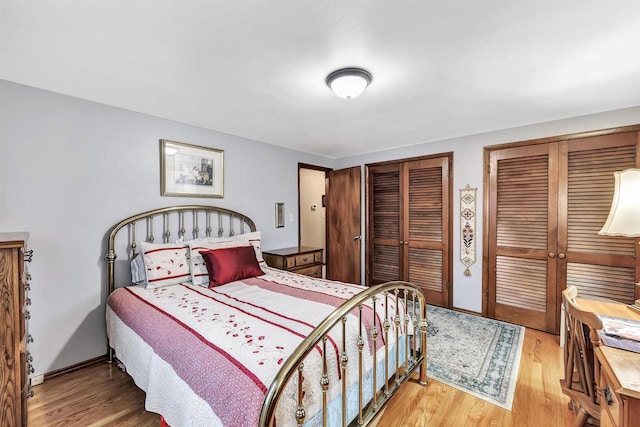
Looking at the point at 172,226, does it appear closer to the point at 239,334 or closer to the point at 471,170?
the point at 239,334

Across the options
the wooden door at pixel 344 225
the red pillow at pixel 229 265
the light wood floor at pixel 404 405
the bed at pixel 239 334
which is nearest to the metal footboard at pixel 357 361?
the bed at pixel 239 334

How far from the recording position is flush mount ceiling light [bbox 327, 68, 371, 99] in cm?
183

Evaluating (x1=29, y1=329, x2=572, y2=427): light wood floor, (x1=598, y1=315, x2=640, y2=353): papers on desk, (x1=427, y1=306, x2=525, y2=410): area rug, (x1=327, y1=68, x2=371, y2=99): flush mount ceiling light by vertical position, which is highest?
(x1=327, y1=68, x2=371, y2=99): flush mount ceiling light

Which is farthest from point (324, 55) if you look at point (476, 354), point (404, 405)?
point (476, 354)

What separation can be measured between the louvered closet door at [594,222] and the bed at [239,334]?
75.2 inches

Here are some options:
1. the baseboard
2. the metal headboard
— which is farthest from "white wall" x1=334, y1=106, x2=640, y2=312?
the baseboard

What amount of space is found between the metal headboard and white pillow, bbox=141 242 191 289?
0.24 m

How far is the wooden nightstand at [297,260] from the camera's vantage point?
3.37 metres

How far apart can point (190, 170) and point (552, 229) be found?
3.94m

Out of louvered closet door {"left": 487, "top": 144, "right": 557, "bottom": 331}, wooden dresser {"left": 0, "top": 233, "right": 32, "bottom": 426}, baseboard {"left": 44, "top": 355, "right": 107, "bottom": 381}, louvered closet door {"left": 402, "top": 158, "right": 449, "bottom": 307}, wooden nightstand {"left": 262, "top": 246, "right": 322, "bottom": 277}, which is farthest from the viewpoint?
louvered closet door {"left": 402, "top": 158, "right": 449, "bottom": 307}

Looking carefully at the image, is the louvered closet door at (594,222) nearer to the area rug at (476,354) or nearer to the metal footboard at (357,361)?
the area rug at (476,354)

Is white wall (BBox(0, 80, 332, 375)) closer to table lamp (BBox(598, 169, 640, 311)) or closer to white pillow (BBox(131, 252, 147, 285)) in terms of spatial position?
white pillow (BBox(131, 252, 147, 285))

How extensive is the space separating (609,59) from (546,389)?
230cm

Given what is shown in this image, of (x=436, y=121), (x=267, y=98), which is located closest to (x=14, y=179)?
(x=267, y=98)
